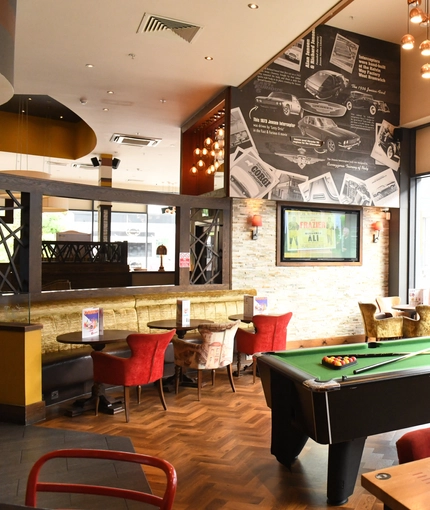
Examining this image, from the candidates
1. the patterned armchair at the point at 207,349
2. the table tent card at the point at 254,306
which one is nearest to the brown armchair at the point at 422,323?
the table tent card at the point at 254,306

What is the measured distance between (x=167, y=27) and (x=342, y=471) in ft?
16.8

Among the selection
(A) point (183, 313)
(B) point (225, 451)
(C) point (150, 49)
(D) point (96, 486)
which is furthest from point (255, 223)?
(D) point (96, 486)

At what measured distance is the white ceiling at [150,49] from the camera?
5199 mm

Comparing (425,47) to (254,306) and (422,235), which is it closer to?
(254,306)

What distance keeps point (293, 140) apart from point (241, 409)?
4970mm

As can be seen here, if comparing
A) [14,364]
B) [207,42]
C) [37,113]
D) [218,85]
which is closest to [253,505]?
[14,364]

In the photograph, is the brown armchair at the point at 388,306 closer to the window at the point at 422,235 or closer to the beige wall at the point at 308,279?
the beige wall at the point at 308,279

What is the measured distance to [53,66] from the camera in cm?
694

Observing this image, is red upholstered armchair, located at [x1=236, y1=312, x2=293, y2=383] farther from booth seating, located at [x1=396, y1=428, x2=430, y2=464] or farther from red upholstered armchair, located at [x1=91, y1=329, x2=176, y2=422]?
booth seating, located at [x1=396, y1=428, x2=430, y2=464]

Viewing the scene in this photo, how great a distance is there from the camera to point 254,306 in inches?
268

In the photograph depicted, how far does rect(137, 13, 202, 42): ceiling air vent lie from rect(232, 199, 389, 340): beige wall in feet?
9.85

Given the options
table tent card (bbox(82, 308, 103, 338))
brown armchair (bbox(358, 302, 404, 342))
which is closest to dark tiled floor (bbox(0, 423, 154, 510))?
table tent card (bbox(82, 308, 103, 338))

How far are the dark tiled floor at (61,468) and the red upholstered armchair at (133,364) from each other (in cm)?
62

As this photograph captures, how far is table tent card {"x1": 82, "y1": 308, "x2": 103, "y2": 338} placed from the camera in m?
5.30
